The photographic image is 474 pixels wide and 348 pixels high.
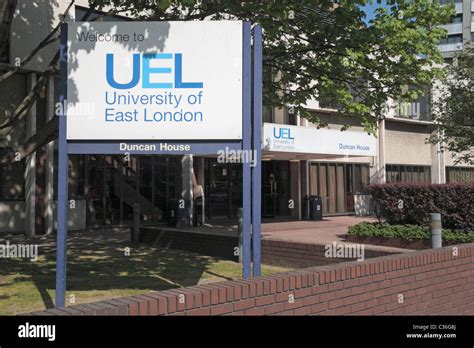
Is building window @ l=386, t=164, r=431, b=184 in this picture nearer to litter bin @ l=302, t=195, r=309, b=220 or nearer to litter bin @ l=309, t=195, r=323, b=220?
litter bin @ l=309, t=195, r=323, b=220

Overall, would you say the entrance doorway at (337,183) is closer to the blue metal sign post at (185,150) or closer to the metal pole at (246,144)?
the blue metal sign post at (185,150)

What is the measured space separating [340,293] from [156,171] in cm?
1611

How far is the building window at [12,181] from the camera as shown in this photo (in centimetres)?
1666

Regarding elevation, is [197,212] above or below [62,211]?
below

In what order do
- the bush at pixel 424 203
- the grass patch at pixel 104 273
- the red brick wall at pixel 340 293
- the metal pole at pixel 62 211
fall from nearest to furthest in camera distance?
the red brick wall at pixel 340 293 < the metal pole at pixel 62 211 < the grass patch at pixel 104 273 < the bush at pixel 424 203

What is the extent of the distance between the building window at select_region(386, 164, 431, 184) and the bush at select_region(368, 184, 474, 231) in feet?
56.0

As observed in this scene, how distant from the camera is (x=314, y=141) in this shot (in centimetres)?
2089

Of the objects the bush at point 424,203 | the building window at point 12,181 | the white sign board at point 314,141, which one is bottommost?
the bush at point 424,203

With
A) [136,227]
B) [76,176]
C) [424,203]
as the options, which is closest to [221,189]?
[76,176]

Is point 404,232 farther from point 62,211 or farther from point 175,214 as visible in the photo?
point 175,214

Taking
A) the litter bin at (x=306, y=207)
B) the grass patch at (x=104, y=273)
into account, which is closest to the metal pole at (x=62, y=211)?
the grass patch at (x=104, y=273)

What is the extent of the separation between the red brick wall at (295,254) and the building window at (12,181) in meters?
9.97

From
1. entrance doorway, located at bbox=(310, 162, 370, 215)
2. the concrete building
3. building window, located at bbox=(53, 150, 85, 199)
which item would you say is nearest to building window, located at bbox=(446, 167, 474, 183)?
the concrete building
